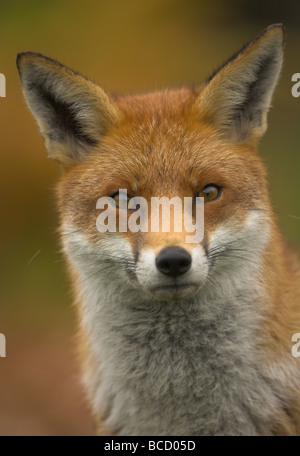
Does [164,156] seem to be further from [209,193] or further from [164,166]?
[209,193]

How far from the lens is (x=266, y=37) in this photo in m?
3.81

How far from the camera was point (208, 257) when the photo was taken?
3562 mm

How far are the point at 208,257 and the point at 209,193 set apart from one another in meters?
0.41

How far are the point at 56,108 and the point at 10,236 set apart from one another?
7.35 metres

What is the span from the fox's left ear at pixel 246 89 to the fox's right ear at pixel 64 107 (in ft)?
2.13

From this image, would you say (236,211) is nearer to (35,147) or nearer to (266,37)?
(266,37)

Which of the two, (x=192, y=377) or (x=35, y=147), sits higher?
(x=35, y=147)

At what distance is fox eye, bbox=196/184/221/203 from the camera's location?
3.72 metres

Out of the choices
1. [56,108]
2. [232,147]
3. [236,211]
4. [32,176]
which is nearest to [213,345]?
[236,211]

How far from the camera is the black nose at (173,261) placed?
3285 mm

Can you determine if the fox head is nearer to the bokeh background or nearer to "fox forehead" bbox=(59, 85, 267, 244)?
"fox forehead" bbox=(59, 85, 267, 244)

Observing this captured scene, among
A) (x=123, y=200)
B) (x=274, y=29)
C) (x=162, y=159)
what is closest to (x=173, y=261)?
Result: (x=123, y=200)
